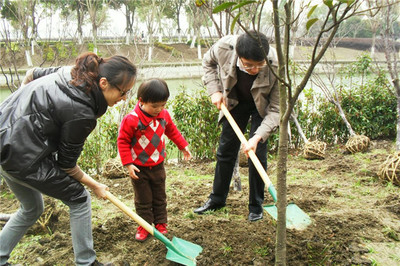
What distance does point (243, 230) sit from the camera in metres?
2.79

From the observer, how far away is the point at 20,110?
186cm

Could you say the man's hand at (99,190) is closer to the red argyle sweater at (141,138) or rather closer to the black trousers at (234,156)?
the red argyle sweater at (141,138)

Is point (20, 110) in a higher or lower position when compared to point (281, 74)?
lower

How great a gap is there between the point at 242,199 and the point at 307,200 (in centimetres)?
64

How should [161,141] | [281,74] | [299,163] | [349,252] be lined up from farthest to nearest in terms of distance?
[299,163]
[161,141]
[349,252]
[281,74]

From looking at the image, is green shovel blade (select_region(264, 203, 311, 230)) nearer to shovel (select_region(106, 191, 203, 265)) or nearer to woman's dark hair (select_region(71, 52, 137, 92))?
shovel (select_region(106, 191, 203, 265))

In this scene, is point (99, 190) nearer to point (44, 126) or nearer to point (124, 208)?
point (124, 208)

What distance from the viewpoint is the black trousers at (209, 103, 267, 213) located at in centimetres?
292

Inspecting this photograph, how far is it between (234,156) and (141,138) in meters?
0.90

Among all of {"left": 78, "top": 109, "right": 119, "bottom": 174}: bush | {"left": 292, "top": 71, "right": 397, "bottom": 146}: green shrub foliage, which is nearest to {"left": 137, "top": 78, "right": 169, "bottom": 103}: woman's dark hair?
{"left": 78, "top": 109, "right": 119, "bottom": 174}: bush

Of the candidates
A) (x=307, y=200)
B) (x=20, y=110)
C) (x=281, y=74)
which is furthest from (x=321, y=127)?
(x=20, y=110)

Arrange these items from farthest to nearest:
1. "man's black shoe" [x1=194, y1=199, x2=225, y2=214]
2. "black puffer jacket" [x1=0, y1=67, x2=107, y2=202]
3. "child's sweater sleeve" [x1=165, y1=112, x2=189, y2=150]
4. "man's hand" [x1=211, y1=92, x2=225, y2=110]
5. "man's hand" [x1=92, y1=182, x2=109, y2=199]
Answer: "man's black shoe" [x1=194, y1=199, x2=225, y2=214] < "man's hand" [x1=211, y1=92, x2=225, y2=110] < "child's sweater sleeve" [x1=165, y1=112, x2=189, y2=150] < "man's hand" [x1=92, y1=182, x2=109, y2=199] < "black puffer jacket" [x1=0, y1=67, x2=107, y2=202]

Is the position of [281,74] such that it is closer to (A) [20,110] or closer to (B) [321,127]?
(A) [20,110]

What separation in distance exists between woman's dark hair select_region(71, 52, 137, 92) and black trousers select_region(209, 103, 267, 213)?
4.18 feet
